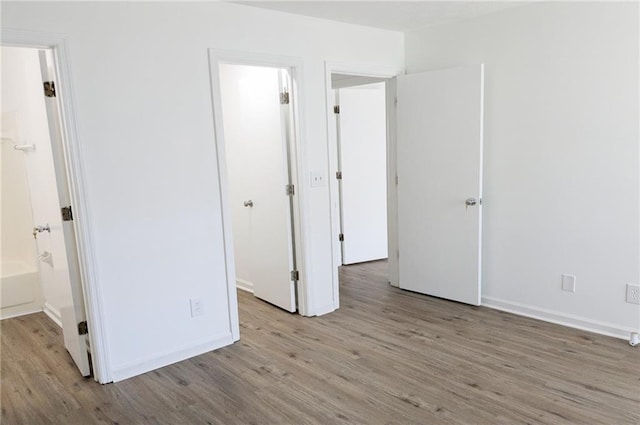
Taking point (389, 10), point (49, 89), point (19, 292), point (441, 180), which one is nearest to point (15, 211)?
point (19, 292)

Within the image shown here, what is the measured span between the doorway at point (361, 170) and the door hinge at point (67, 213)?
3.12m

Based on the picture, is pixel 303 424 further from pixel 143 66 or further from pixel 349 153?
pixel 349 153

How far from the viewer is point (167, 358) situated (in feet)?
9.92

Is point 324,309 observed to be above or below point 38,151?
below

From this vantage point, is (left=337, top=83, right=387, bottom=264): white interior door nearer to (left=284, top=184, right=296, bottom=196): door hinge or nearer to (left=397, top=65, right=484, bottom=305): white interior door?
(left=397, top=65, right=484, bottom=305): white interior door

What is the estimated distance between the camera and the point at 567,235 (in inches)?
131

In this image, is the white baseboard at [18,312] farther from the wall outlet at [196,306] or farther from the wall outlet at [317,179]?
the wall outlet at [317,179]

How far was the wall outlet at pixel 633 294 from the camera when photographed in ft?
10.1

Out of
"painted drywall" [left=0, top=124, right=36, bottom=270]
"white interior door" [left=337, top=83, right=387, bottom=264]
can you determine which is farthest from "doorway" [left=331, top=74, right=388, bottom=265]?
"painted drywall" [left=0, top=124, right=36, bottom=270]

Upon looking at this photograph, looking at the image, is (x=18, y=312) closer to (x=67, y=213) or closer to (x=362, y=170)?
(x=67, y=213)

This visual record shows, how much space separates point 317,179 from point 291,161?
26cm

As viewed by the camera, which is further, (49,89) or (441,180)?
(441,180)

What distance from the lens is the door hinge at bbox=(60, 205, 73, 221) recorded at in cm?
269

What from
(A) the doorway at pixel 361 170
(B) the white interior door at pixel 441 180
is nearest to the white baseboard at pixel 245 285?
(A) the doorway at pixel 361 170
